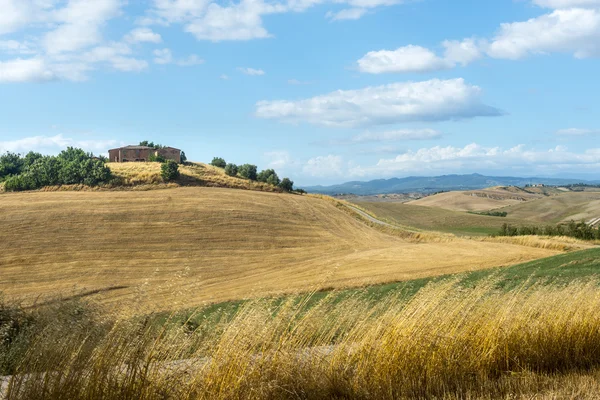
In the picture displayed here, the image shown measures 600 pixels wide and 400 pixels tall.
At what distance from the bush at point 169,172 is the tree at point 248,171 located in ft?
47.4

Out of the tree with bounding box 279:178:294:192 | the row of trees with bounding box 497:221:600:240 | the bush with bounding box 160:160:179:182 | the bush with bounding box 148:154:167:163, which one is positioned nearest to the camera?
the row of trees with bounding box 497:221:600:240

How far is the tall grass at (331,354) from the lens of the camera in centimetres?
555

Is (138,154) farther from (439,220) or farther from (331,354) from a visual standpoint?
(331,354)

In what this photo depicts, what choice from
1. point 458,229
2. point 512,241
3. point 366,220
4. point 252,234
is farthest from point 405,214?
point 252,234

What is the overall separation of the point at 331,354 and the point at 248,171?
2872 inches

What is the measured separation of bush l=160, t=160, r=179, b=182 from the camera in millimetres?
63969

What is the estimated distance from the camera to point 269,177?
3051 inches

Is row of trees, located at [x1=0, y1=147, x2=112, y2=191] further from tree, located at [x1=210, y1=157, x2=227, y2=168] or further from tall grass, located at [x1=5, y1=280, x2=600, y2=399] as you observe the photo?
tall grass, located at [x1=5, y1=280, x2=600, y2=399]

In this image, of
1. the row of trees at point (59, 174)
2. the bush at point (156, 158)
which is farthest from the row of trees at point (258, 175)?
the row of trees at point (59, 174)

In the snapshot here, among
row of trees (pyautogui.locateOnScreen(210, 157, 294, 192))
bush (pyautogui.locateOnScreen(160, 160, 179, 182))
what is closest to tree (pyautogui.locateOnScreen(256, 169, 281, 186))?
row of trees (pyautogui.locateOnScreen(210, 157, 294, 192))

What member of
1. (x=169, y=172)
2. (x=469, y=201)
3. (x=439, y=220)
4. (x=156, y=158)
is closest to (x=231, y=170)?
(x=156, y=158)

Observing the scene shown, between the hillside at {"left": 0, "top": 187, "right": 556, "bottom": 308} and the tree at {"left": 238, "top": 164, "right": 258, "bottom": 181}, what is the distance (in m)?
18.1

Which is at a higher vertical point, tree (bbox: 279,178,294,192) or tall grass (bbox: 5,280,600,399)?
tree (bbox: 279,178,294,192)

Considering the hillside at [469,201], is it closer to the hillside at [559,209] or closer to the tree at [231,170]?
the hillside at [559,209]
